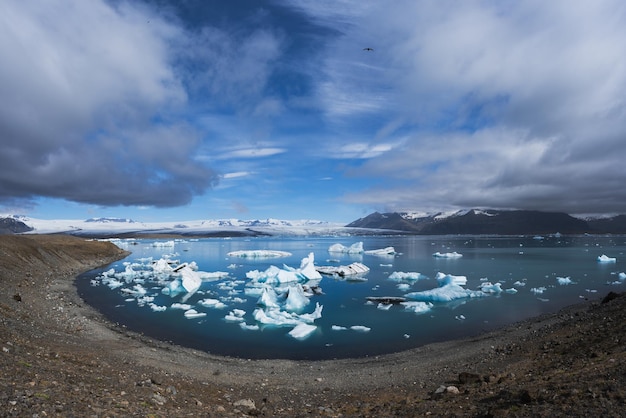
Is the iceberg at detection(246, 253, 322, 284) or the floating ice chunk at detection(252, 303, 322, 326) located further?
the iceberg at detection(246, 253, 322, 284)

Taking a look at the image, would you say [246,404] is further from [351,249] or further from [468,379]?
[351,249]

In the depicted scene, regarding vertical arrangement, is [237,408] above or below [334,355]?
above

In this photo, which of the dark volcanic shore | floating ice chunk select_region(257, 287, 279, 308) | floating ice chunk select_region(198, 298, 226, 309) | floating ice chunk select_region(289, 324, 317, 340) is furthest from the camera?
floating ice chunk select_region(198, 298, 226, 309)

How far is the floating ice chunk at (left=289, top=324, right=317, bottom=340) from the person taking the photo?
1805 centimetres

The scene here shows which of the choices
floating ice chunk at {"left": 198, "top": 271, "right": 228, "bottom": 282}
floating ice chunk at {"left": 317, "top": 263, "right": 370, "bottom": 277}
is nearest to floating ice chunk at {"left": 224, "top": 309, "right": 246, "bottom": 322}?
floating ice chunk at {"left": 198, "top": 271, "right": 228, "bottom": 282}

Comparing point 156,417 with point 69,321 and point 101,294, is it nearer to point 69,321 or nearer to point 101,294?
point 69,321

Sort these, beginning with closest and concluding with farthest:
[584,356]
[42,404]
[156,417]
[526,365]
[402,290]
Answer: [42,404]
[156,417]
[584,356]
[526,365]
[402,290]

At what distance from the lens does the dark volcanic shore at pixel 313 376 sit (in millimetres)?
6332

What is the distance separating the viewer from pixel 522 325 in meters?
18.4

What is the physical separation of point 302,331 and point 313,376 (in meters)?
6.37

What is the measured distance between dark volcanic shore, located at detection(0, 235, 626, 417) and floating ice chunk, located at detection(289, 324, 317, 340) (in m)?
4.04

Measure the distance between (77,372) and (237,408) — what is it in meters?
3.54

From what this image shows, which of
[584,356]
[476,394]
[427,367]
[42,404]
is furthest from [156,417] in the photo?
[584,356]

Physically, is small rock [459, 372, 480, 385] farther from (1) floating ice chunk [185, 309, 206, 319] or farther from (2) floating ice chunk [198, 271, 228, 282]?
(2) floating ice chunk [198, 271, 228, 282]
